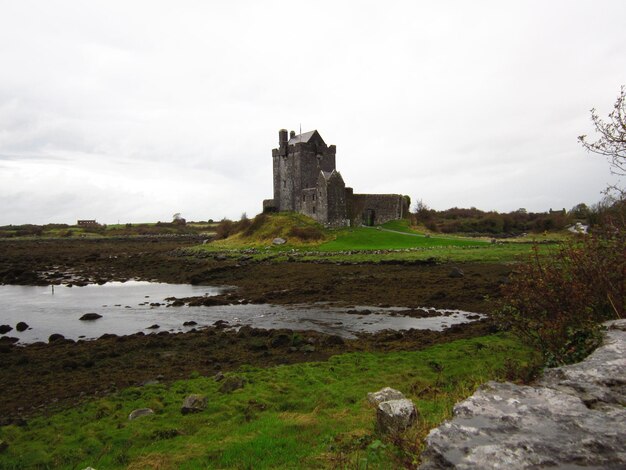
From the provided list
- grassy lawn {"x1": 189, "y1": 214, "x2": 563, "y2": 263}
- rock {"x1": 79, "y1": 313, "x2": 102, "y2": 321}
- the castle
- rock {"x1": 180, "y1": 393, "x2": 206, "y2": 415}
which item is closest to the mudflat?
rock {"x1": 180, "y1": 393, "x2": 206, "y2": 415}

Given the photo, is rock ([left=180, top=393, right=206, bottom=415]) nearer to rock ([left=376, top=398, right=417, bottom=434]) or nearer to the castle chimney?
rock ([left=376, top=398, right=417, bottom=434])

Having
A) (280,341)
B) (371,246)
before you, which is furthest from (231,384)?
(371,246)

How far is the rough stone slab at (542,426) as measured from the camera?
11.9ft

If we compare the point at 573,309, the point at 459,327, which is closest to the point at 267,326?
the point at 459,327

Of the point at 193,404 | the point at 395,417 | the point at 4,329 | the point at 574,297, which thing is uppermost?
the point at 574,297

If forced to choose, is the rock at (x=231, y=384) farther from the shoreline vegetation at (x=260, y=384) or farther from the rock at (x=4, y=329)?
the rock at (x=4, y=329)

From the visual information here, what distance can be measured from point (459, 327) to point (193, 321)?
42.4 ft

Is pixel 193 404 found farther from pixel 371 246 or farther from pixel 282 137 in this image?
pixel 282 137

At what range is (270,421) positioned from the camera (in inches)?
367

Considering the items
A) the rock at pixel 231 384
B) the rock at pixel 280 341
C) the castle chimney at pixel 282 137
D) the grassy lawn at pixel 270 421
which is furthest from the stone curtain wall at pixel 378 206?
the rock at pixel 231 384

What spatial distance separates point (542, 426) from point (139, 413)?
372 inches

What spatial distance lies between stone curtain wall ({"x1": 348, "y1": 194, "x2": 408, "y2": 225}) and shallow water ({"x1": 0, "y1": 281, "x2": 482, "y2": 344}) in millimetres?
34224

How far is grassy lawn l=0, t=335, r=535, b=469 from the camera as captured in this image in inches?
292

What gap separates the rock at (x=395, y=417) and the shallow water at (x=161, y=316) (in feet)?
36.0
